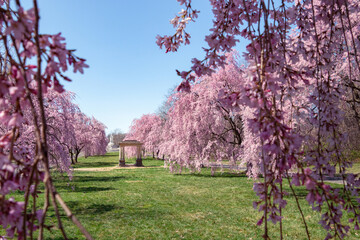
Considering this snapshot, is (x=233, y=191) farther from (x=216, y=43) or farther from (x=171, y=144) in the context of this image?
(x=216, y=43)

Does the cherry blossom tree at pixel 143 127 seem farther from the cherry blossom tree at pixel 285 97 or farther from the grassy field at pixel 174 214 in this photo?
the cherry blossom tree at pixel 285 97

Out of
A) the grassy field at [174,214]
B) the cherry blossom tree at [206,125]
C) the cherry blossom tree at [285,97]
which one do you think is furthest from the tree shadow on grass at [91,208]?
the cherry blossom tree at [206,125]

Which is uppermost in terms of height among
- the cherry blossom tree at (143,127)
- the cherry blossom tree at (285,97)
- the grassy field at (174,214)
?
the cherry blossom tree at (143,127)

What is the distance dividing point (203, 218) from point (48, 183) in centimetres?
572

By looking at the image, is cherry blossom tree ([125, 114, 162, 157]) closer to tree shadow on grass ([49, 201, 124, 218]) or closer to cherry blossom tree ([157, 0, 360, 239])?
tree shadow on grass ([49, 201, 124, 218])

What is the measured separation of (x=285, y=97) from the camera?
1750 mm

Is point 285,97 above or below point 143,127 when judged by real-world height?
below

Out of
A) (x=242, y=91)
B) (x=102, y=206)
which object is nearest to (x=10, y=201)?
(x=242, y=91)

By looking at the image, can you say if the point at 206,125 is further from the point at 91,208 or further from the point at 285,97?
the point at 285,97

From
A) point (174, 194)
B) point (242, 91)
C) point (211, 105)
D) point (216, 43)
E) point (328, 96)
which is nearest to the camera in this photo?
point (242, 91)

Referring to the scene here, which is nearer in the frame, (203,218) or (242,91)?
(242,91)

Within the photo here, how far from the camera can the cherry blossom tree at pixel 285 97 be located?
3.58 ft

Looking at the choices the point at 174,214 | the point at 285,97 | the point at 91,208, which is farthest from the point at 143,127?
the point at 285,97

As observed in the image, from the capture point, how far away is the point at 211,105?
1226 centimetres
